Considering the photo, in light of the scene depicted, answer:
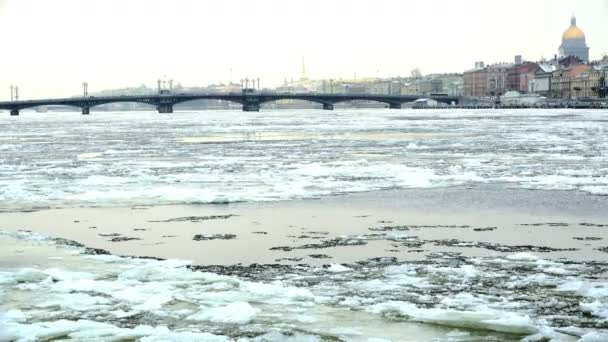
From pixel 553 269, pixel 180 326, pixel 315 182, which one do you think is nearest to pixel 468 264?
pixel 553 269

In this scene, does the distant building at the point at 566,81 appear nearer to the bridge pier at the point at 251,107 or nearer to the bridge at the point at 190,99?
the bridge at the point at 190,99

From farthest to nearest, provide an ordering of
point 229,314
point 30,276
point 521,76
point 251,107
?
point 521,76
point 251,107
point 30,276
point 229,314

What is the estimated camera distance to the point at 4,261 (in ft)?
29.8

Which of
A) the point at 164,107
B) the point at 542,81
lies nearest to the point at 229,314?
the point at 164,107

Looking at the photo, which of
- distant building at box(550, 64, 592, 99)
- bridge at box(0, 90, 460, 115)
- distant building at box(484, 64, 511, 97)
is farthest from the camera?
distant building at box(484, 64, 511, 97)

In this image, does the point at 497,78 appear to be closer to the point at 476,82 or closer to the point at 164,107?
the point at 476,82

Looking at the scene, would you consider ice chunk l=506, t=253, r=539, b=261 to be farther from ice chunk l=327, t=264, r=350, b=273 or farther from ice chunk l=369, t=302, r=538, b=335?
ice chunk l=369, t=302, r=538, b=335

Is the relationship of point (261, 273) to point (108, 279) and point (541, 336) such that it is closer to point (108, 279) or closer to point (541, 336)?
point (108, 279)

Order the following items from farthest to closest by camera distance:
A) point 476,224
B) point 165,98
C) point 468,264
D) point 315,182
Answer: point 165,98 < point 315,182 < point 476,224 < point 468,264

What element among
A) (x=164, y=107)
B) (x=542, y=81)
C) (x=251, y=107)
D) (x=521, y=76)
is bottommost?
(x=251, y=107)

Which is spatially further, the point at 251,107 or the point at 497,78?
the point at 497,78

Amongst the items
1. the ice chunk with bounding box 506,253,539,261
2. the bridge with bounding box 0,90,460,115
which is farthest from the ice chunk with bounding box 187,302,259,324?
the bridge with bounding box 0,90,460,115

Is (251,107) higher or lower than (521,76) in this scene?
lower

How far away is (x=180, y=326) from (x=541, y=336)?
2554 mm
